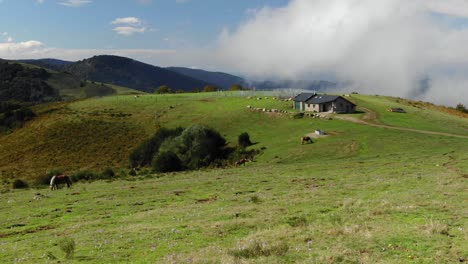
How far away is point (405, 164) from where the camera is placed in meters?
43.1

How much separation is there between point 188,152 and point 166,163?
7.05 meters

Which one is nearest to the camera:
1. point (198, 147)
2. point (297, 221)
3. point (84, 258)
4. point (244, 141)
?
point (84, 258)

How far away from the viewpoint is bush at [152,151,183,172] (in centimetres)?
6769

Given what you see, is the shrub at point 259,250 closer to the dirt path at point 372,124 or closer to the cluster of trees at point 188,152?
the cluster of trees at point 188,152

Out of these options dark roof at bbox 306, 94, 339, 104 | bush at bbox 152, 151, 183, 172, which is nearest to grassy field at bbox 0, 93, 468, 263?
bush at bbox 152, 151, 183, 172

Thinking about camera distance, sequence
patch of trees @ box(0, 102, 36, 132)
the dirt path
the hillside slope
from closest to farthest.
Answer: the hillside slope
the dirt path
patch of trees @ box(0, 102, 36, 132)

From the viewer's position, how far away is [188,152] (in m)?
74.3

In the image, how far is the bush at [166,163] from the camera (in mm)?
67688

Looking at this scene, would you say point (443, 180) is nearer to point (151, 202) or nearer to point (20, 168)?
point (151, 202)

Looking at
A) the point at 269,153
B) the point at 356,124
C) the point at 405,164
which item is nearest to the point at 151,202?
the point at 405,164

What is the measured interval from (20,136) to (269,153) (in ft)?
273

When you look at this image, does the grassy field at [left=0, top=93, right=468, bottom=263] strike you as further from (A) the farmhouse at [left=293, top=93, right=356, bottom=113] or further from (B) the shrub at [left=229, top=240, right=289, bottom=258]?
(A) the farmhouse at [left=293, top=93, right=356, bottom=113]

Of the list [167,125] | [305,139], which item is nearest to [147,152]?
[167,125]

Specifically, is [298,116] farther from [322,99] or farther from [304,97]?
[304,97]
